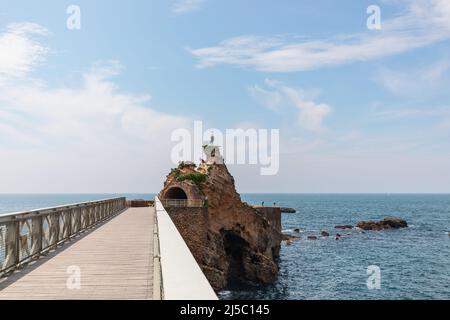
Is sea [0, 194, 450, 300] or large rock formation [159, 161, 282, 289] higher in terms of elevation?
large rock formation [159, 161, 282, 289]

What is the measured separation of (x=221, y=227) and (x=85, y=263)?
95.1ft

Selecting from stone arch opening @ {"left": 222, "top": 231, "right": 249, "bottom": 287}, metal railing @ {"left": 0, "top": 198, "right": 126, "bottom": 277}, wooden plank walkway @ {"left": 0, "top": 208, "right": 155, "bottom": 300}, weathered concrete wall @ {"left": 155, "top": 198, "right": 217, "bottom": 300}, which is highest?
weathered concrete wall @ {"left": 155, "top": 198, "right": 217, "bottom": 300}

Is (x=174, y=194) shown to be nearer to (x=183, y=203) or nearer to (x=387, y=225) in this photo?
(x=183, y=203)

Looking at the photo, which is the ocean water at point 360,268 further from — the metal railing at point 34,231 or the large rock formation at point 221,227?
the metal railing at point 34,231

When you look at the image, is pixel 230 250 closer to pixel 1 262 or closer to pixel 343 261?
pixel 343 261

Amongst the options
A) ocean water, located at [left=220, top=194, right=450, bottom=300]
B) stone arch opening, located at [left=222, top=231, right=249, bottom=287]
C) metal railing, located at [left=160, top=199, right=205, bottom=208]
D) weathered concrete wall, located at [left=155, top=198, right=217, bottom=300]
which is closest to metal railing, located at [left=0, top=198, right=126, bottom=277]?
weathered concrete wall, located at [left=155, top=198, right=217, bottom=300]

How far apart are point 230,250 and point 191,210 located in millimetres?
9885

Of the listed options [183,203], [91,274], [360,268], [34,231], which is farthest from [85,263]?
[360,268]

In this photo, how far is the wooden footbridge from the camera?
509 centimetres

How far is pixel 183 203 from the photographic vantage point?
35469 millimetres

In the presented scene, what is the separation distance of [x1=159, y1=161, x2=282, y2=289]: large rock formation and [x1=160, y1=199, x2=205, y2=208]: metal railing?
0.35m

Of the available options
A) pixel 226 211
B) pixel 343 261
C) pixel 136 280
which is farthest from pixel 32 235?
pixel 343 261

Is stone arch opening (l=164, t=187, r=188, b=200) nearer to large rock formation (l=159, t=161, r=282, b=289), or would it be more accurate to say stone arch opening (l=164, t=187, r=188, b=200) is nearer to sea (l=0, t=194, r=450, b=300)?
large rock formation (l=159, t=161, r=282, b=289)
